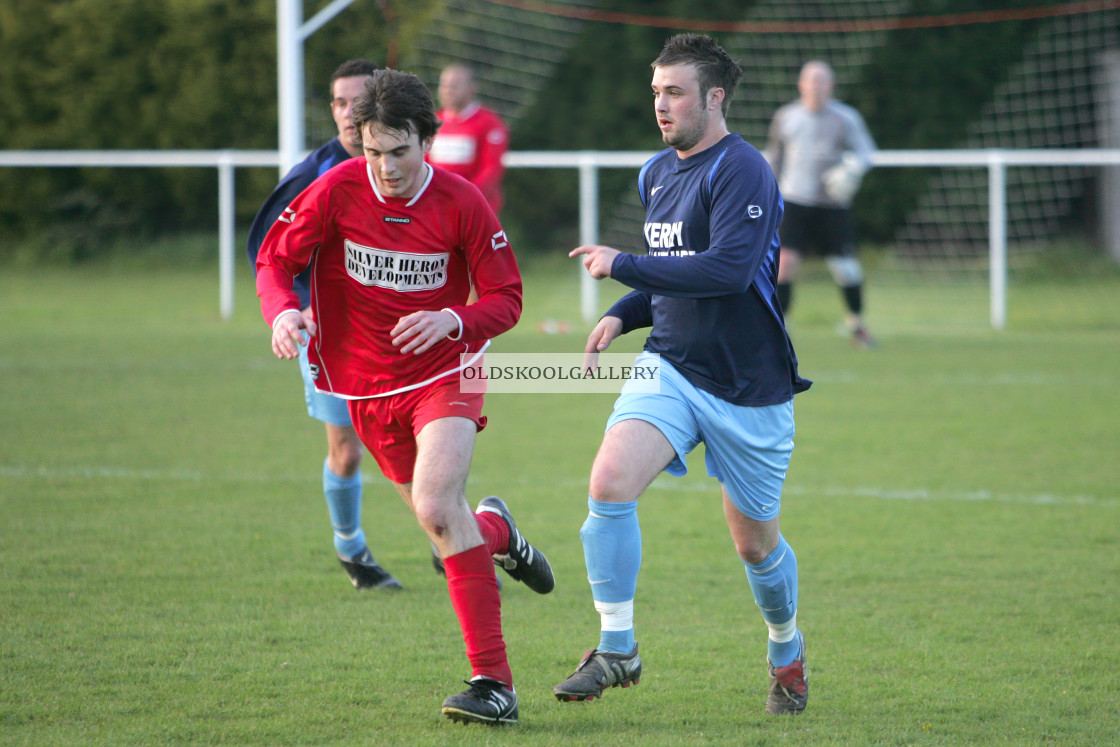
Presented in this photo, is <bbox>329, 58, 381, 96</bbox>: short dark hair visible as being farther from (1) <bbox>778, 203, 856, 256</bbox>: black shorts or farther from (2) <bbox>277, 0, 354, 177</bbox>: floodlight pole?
(1) <bbox>778, 203, 856, 256</bbox>: black shorts

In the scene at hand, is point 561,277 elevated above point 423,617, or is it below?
below

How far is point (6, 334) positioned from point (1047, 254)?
12938mm

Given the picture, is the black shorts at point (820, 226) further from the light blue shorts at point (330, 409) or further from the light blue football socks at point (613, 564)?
the light blue football socks at point (613, 564)

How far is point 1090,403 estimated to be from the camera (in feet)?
28.5

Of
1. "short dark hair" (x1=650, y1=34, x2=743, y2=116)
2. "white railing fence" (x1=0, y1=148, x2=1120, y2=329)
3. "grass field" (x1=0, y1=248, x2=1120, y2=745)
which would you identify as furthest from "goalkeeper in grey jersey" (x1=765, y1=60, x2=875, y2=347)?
"short dark hair" (x1=650, y1=34, x2=743, y2=116)

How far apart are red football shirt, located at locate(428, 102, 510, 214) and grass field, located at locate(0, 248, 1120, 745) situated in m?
1.62

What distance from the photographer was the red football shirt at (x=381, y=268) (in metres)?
3.66

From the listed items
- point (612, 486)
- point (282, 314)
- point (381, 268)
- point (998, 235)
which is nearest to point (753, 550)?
point (612, 486)

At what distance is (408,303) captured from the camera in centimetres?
374

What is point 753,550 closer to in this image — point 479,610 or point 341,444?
point 479,610

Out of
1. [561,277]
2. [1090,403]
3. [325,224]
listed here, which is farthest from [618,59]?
[325,224]

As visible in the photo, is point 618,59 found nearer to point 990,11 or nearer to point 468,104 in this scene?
point 990,11

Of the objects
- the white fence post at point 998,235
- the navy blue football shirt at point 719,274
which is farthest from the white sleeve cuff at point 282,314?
the white fence post at point 998,235

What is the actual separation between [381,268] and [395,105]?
0.49m
